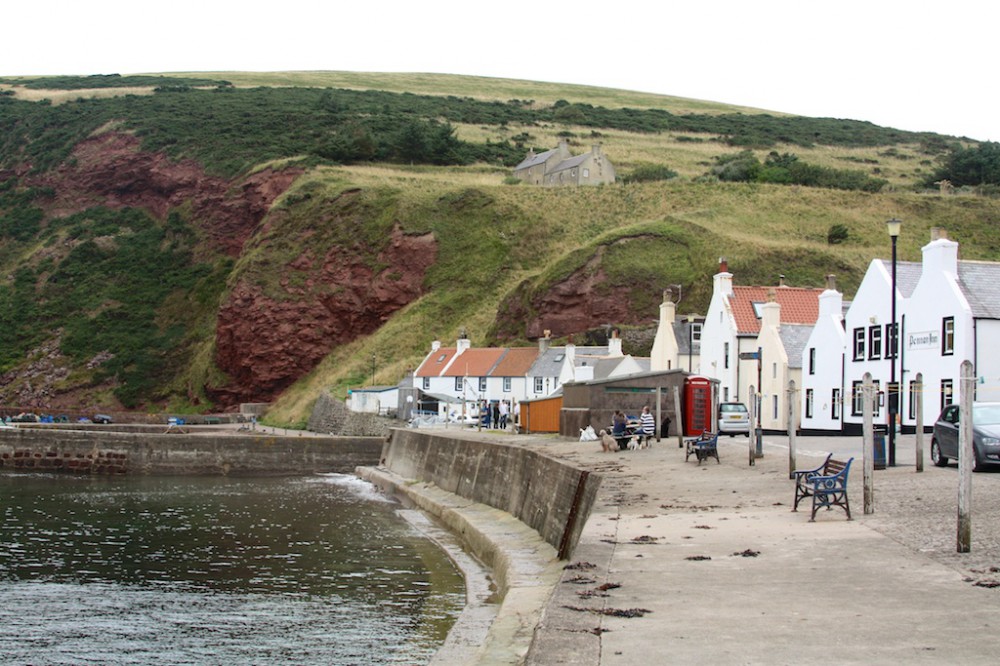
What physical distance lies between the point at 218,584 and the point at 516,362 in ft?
151

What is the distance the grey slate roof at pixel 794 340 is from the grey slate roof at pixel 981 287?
35.3 ft

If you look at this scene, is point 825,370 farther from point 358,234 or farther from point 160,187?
point 160,187

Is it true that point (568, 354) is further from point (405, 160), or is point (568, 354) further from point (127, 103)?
point (127, 103)

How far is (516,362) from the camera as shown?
6806 centimetres

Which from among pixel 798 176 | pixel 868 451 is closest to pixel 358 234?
pixel 798 176

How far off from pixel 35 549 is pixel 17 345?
72899 millimetres

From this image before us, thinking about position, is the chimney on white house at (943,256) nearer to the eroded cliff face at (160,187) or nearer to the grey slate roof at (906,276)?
the grey slate roof at (906,276)

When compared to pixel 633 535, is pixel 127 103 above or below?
above

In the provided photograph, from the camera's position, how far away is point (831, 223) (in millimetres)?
88312

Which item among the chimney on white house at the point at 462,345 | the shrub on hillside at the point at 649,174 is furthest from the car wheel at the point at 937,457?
the shrub on hillside at the point at 649,174

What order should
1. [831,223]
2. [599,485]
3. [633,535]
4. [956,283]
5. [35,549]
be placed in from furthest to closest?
1. [831,223]
2. [956,283]
3. [35,549]
4. [599,485]
5. [633,535]

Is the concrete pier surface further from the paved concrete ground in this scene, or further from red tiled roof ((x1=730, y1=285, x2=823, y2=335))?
red tiled roof ((x1=730, y1=285, x2=823, y2=335))

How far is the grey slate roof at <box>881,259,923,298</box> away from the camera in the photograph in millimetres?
39844

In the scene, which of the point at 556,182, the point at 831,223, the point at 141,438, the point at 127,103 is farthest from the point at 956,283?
the point at 127,103
